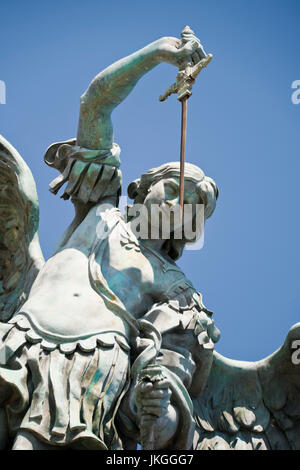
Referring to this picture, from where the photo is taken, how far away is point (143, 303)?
837 centimetres

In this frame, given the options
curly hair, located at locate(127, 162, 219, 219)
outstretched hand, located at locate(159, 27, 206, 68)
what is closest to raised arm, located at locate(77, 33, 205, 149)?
outstretched hand, located at locate(159, 27, 206, 68)

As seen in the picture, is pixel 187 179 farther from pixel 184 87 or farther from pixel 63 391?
pixel 63 391

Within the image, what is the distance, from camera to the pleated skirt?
23.6 ft

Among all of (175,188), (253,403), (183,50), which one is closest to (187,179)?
(175,188)

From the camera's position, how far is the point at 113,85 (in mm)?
8562

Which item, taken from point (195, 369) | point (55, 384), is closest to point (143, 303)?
point (195, 369)

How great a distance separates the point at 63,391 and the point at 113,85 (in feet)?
8.35

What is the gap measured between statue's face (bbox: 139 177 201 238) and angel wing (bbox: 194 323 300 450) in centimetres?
124

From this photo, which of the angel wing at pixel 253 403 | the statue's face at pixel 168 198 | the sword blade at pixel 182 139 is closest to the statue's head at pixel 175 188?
the statue's face at pixel 168 198

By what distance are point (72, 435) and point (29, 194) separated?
227cm

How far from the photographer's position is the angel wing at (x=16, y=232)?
868cm

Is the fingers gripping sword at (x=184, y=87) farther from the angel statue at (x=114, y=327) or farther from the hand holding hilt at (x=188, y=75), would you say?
the angel statue at (x=114, y=327)

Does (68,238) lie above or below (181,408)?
above
